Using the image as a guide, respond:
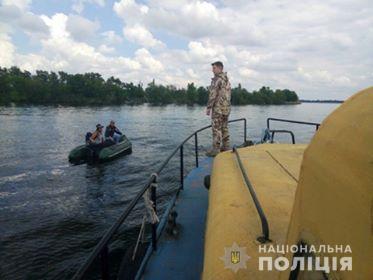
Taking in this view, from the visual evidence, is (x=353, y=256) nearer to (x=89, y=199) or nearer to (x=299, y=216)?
(x=299, y=216)

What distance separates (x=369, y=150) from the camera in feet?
3.99

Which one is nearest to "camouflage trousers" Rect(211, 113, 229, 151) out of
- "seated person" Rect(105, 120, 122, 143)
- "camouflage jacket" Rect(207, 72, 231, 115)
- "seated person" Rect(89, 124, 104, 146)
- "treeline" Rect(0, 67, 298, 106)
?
"camouflage jacket" Rect(207, 72, 231, 115)

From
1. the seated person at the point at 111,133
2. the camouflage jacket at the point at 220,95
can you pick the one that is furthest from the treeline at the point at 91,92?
the camouflage jacket at the point at 220,95

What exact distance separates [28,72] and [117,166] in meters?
129

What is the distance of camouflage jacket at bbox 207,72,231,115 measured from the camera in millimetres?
8570

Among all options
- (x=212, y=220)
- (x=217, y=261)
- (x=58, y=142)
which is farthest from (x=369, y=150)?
(x=58, y=142)

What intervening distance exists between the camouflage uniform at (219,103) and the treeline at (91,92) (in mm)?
96111

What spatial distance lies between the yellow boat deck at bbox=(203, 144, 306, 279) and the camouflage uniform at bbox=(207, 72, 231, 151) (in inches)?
170

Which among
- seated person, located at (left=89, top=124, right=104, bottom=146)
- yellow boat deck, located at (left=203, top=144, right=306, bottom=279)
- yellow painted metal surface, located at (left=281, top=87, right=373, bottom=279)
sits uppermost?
yellow painted metal surface, located at (left=281, top=87, right=373, bottom=279)

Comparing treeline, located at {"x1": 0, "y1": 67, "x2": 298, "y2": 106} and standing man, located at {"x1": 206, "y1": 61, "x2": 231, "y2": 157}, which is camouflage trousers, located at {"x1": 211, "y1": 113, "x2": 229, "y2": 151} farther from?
treeline, located at {"x1": 0, "y1": 67, "x2": 298, "y2": 106}

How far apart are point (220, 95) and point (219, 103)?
208 millimetres

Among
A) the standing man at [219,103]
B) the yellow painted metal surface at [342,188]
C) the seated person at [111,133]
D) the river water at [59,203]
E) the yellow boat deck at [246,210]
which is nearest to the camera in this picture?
the yellow painted metal surface at [342,188]

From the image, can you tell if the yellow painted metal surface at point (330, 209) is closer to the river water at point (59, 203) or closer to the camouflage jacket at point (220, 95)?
the river water at point (59, 203)

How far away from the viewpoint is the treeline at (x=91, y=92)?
10460 cm
